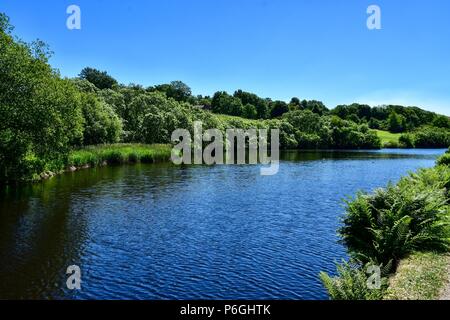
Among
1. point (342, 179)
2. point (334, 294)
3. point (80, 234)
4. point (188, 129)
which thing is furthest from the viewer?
point (188, 129)

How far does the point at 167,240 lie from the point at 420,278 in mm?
14857

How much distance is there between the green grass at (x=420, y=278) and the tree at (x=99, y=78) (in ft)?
501

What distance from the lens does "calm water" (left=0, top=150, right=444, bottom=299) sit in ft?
60.7

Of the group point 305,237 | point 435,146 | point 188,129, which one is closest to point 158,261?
point 305,237

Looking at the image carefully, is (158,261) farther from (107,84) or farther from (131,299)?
(107,84)

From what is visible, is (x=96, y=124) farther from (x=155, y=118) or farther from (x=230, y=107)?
(x=230, y=107)

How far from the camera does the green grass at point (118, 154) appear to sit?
210 ft

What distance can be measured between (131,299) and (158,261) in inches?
186

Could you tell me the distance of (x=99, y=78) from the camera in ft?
532

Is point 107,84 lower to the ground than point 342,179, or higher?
higher

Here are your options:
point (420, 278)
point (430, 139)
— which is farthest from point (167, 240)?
point (430, 139)

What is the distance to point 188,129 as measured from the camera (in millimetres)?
94562

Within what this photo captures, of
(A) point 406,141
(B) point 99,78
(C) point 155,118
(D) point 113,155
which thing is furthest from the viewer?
(A) point 406,141

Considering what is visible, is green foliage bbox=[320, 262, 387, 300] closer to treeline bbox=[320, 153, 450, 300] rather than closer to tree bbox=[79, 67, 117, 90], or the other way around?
treeline bbox=[320, 153, 450, 300]
